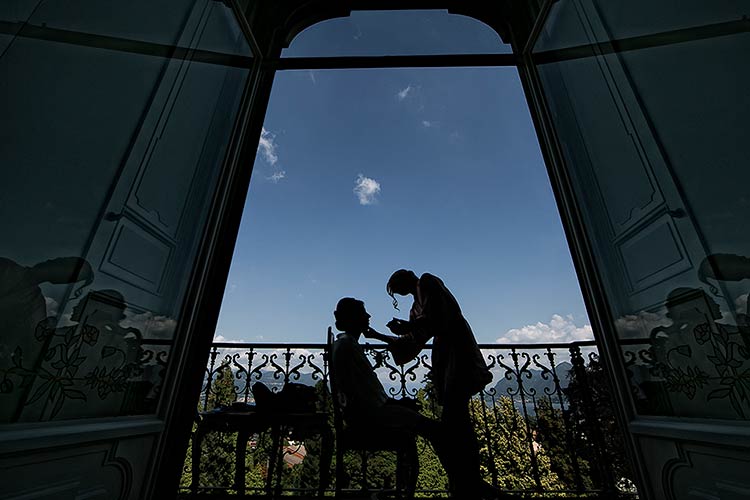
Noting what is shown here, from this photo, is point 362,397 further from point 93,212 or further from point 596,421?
point 596,421

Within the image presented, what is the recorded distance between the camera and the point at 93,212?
3.56 feet

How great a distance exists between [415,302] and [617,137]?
141 cm

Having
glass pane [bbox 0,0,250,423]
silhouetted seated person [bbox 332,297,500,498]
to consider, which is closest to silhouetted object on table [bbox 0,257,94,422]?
glass pane [bbox 0,0,250,423]

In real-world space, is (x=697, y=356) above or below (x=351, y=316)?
below

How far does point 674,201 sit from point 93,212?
2.13m

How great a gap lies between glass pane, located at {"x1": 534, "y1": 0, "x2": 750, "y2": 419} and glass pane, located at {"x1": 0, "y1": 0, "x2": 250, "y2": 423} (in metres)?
2.03

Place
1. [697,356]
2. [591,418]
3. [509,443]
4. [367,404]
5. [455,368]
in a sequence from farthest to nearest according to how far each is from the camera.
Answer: [509,443]
[591,418]
[367,404]
[455,368]
[697,356]

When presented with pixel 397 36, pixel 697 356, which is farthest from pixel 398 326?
pixel 397 36

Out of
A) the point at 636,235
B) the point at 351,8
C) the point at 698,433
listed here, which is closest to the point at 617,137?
the point at 636,235

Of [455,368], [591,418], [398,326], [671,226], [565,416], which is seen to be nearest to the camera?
[671,226]

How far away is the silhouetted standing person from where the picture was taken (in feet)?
5.26

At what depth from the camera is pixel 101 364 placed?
3.67 ft

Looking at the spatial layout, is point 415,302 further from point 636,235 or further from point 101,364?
point 101,364

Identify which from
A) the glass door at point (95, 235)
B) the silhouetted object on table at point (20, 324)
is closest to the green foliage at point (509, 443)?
the glass door at point (95, 235)
